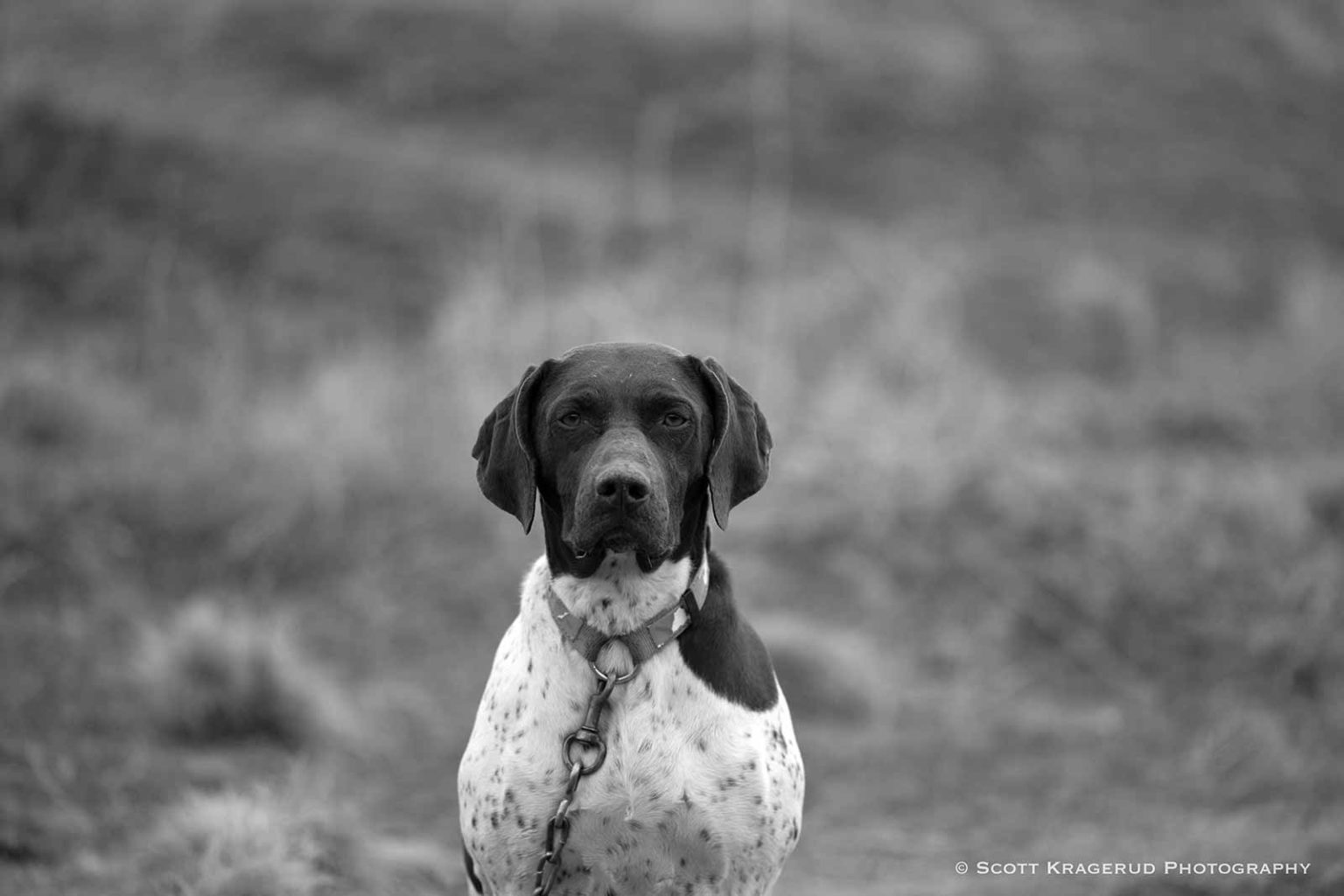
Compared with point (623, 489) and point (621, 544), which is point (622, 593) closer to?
point (621, 544)

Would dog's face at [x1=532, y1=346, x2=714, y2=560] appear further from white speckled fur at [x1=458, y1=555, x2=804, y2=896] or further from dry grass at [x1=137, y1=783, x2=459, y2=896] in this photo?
dry grass at [x1=137, y1=783, x2=459, y2=896]

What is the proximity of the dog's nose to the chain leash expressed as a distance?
509mm

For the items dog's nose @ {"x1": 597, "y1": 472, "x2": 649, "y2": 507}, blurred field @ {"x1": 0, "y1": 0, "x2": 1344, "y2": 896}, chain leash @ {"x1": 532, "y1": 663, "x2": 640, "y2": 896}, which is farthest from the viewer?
blurred field @ {"x1": 0, "y1": 0, "x2": 1344, "y2": 896}

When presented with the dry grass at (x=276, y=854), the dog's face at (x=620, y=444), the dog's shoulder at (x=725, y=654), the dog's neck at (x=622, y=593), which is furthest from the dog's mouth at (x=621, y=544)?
the dry grass at (x=276, y=854)

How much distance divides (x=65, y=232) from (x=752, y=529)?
7267mm

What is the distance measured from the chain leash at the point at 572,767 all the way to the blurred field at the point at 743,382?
1.73 meters

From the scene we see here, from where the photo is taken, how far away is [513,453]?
375cm

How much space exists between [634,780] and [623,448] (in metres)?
0.84

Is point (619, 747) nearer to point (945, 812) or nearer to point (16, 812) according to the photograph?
point (16, 812)

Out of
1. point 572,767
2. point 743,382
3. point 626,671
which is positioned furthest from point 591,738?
point 743,382

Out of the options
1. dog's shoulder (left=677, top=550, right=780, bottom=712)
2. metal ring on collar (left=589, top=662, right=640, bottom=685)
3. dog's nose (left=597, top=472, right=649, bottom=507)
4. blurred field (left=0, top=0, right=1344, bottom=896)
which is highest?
blurred field (left=0, top=0, right=1344, bottom=896)

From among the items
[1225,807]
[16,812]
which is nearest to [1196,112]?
[1225,807]

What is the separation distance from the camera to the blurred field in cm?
722

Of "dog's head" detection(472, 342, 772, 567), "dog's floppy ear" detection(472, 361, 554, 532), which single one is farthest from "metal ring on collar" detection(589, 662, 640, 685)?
"dog's floppy ear" detection(472, 361, 554, 532)
